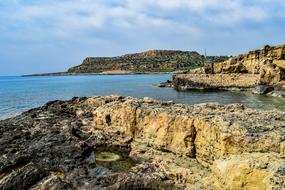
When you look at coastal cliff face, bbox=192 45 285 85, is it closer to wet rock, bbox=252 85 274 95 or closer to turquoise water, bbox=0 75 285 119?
wet rock, bbox=252 85 274 95

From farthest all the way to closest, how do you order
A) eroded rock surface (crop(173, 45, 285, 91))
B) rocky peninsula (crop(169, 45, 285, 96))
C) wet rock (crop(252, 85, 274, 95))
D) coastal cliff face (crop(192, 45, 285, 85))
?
eroded rock surface (crop(173, 45, 285, 91)) → coastal cliff face (crop(192, 45, 285, 85)) → rocky peninsula (crop(169, 45, 285, 96)) → wet rock (crop(252, 85, 274, 95))

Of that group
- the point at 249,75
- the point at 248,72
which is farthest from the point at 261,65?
the point at 248,72

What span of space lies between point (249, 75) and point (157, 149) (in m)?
49.1

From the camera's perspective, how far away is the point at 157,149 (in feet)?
50.5

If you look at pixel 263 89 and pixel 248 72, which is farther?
pixel 248 72

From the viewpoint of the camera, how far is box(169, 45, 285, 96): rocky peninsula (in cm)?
5119

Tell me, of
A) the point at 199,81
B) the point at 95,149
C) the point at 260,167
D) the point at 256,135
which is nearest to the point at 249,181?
the point at 260,167

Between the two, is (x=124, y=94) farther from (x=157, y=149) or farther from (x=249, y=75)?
(x=157, y=149)

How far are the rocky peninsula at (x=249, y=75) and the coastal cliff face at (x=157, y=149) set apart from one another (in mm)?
32705

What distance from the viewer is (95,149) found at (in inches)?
690

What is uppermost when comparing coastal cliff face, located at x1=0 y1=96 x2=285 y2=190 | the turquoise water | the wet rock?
coastal cliff face, located at x1=0 y1=96 x2=285 y2=190

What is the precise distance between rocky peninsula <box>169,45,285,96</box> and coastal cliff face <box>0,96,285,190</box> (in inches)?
1288

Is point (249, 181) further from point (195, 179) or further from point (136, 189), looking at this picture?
point (136, 189)

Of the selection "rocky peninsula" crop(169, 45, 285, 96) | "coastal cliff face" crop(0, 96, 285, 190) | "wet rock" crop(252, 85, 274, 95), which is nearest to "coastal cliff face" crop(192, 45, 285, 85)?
"rocky peninsula" crop(169, 45, 285, 96)
